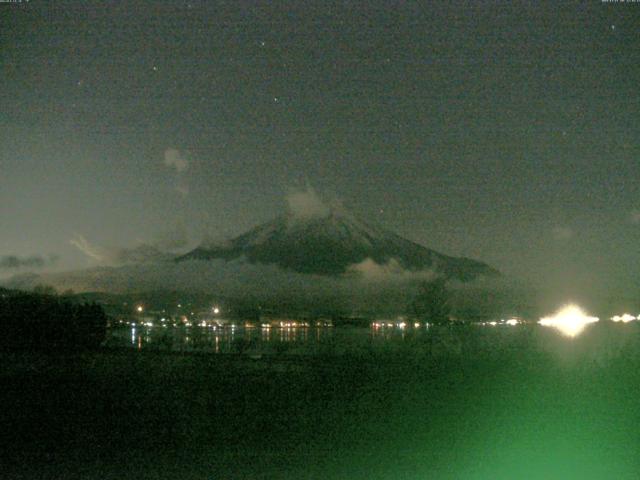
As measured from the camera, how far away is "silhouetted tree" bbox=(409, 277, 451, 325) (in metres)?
40.3

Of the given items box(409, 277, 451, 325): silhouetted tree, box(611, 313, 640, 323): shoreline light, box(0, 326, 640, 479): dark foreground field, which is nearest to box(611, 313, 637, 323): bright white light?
box(611, 313, 640, 323): shoreline light

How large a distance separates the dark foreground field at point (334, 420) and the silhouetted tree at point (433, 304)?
19698 mm

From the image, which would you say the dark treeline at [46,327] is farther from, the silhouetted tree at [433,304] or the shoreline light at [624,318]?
the shoreline light at [624,318]

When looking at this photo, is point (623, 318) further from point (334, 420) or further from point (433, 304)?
point (334, 420)

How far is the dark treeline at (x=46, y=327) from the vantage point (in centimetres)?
3538

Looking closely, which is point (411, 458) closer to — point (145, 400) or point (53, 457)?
point (53, 457)

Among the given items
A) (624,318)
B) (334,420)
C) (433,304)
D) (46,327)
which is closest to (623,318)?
(624,318)

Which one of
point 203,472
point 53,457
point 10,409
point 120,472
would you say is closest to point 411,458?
point 203,472

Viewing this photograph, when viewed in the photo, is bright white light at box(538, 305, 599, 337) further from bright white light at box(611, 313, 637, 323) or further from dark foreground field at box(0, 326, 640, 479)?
dark foreground field at box(0, 326, 640, 479)

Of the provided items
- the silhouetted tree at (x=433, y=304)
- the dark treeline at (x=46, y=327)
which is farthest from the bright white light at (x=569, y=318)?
the dark treeline at (x=46, y=327)

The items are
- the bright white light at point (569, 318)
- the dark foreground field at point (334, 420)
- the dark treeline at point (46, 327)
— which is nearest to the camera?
the dark foreground field at point (334, 420)

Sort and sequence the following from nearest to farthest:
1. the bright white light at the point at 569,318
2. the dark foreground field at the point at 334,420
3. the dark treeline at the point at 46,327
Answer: the dark foreground field at the point at 334,420, the dark treeline at the point at 46,327, the bright white light at the point at 569,318

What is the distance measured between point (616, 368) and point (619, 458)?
861 centimetres

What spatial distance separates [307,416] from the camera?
12969 millimetres
